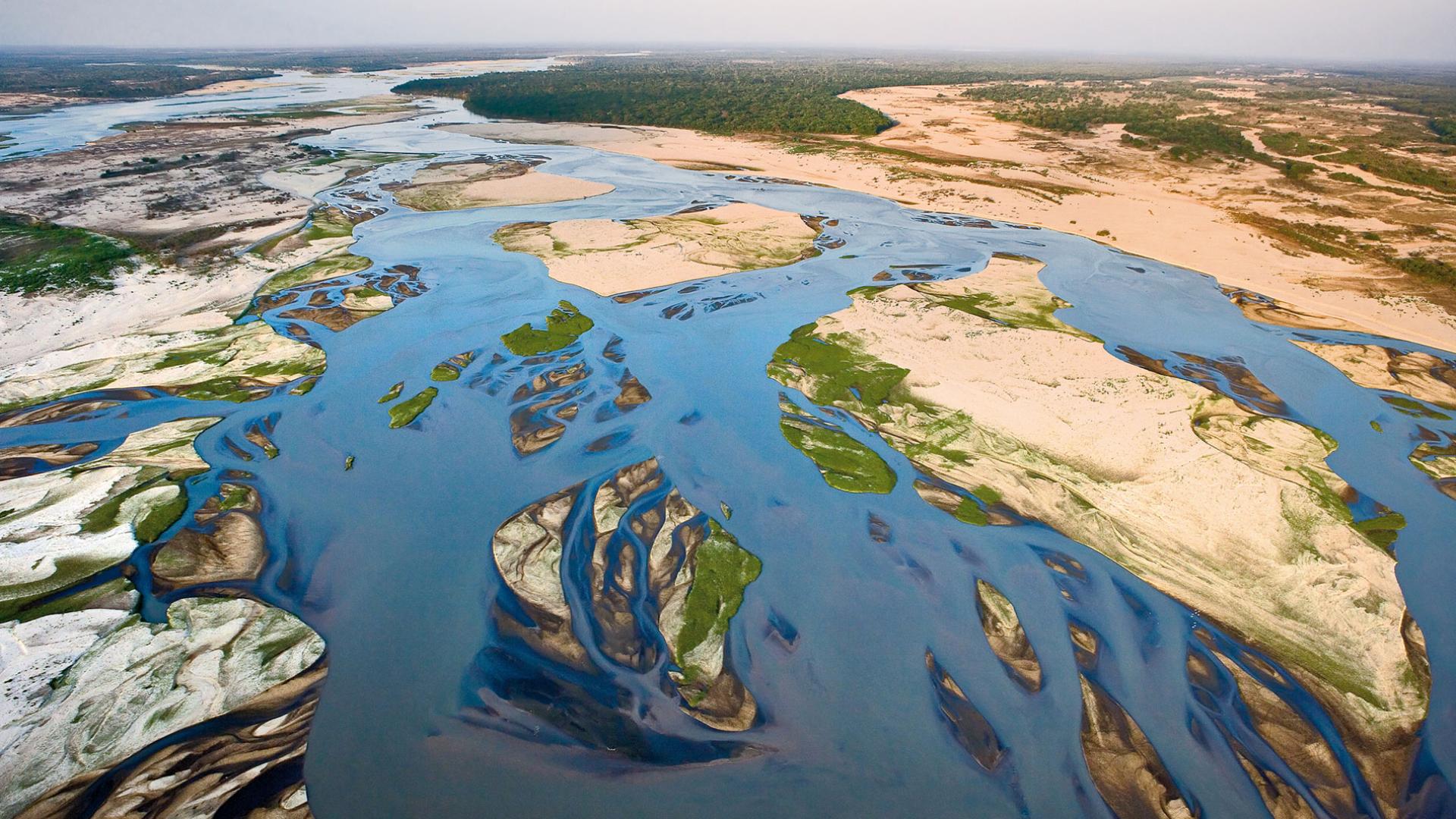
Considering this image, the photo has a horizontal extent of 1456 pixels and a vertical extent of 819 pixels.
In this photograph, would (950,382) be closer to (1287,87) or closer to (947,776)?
(947,776)

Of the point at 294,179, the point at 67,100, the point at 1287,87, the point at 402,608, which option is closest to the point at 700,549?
the point at 402,608

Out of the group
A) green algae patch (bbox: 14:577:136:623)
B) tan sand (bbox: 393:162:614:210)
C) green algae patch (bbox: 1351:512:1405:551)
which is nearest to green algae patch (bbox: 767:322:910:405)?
green algae patch (bbox: 1351:512:1405:551)

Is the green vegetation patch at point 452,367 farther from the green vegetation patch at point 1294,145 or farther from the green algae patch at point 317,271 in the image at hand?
the green vegetation patch at point 1294,145

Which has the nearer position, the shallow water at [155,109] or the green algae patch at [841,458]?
the green algae patch at [841,458]

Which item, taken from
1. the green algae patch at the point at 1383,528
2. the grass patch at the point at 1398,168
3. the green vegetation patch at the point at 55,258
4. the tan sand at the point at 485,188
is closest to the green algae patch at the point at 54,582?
the green vegetation patch at the point at 55,258

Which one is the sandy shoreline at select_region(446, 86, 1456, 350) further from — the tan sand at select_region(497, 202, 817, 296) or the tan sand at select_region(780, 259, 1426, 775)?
the tan sand at select_region(780, 259, 1426, 775)

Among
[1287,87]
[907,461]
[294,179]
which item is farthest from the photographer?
[1287,87]
